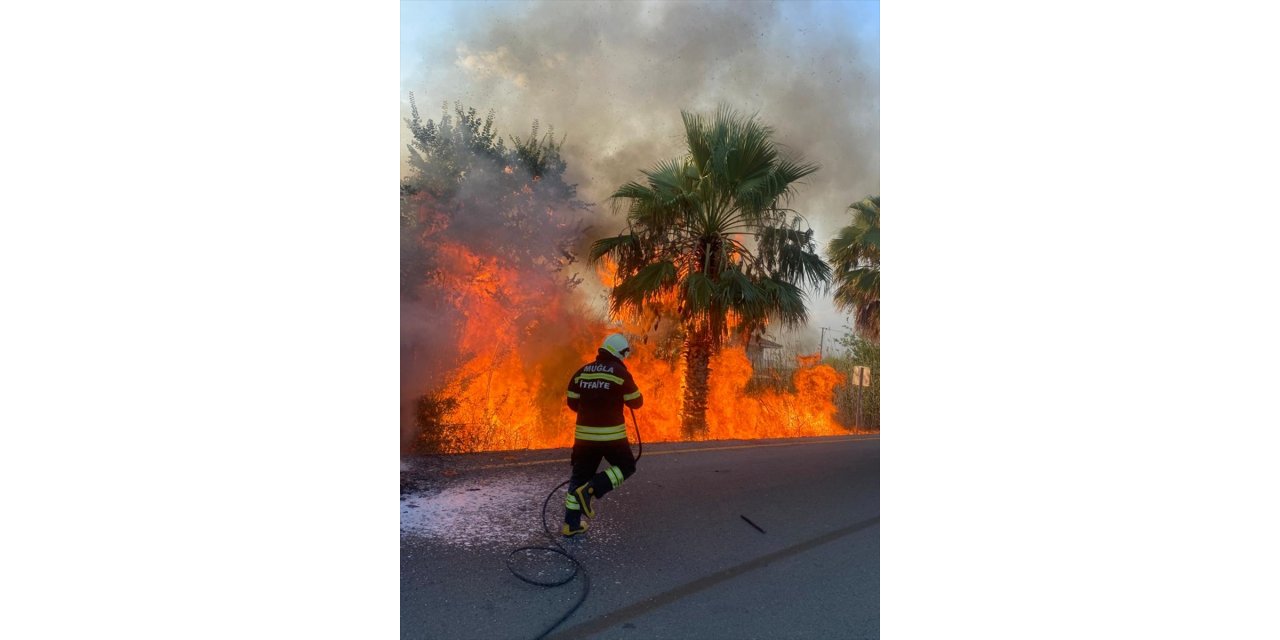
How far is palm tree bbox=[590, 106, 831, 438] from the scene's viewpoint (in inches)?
374

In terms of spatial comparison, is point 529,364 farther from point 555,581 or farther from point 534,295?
point 555,581

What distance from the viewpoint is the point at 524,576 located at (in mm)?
3646

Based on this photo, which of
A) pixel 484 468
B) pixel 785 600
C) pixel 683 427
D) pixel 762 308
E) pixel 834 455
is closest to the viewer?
pixel 785 600

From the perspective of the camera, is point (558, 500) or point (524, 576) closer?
point (524, 576)

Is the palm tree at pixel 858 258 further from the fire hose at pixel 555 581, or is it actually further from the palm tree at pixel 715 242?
the fire hose at pixel 555 581

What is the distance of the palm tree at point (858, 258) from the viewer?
12.9 metres

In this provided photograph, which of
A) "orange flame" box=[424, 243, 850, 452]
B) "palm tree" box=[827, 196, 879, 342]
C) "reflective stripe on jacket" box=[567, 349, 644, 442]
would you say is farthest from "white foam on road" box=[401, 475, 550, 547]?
"palm tree" box=[827, 196, 879, 342]

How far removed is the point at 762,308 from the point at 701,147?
2757mm

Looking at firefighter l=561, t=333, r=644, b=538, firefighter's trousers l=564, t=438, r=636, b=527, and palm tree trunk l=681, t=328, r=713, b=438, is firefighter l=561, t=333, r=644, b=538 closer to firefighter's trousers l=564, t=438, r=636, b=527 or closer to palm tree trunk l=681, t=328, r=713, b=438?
firefighter's trousers l=564, t=438, r=636, b=527

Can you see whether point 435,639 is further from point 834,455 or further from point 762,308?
point 762,308

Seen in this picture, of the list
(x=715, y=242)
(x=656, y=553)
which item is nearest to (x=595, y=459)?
(x=656, y=553)

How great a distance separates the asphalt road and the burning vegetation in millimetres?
3476

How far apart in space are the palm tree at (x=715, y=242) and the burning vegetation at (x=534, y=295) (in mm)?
29

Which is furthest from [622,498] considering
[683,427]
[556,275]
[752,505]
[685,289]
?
[556,275]
